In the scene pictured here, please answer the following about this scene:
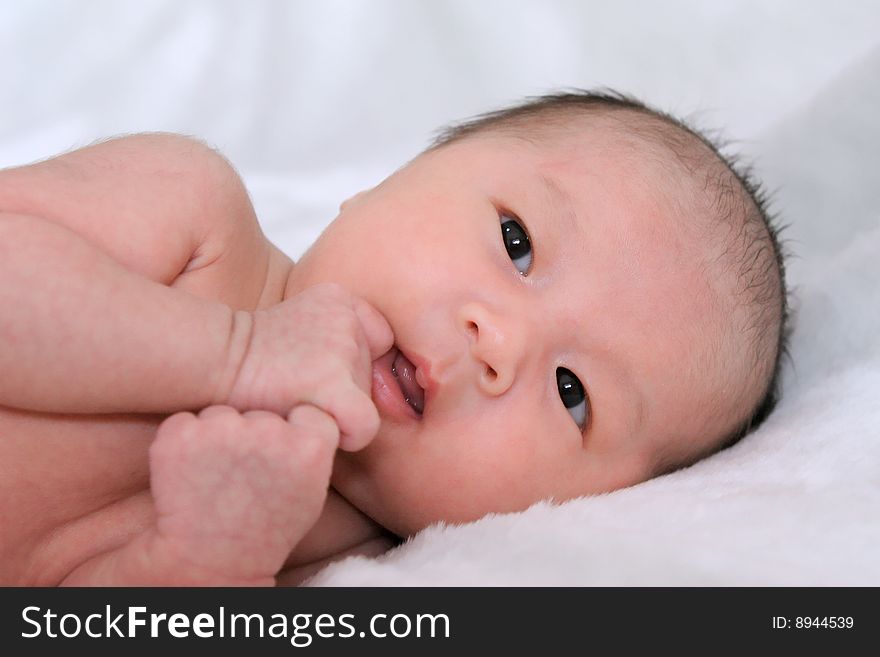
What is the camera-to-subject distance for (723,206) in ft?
5.06

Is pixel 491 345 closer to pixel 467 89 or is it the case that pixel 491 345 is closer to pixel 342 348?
pixel 342 348

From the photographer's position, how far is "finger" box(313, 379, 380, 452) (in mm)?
1148

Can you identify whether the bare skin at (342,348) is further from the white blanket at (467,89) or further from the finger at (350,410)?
the white blanket at (467,89)

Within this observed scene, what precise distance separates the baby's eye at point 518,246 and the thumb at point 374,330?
228mm

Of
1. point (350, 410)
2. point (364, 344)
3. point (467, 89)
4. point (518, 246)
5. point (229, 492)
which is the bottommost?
point (229, 492)

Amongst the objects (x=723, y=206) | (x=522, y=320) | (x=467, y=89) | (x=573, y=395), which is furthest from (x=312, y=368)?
(x=467, y=89)

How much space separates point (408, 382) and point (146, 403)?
364 millimetres

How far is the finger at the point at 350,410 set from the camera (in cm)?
115

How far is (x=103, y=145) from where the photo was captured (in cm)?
139

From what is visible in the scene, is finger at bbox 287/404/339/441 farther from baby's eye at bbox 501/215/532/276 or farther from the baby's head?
baby's eye at bbox 501/215/532/276

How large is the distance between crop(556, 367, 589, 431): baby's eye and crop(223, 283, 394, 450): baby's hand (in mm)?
310

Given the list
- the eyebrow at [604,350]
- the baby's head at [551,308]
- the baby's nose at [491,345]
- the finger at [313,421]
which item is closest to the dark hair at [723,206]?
the baby's head at [551,308]
